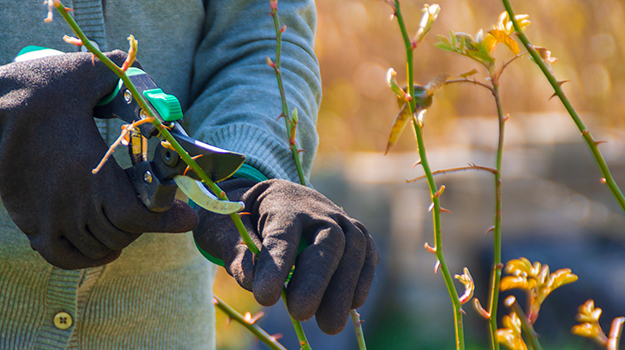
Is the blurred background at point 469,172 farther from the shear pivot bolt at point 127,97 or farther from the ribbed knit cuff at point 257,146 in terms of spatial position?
the shear pivot bolt at point 127,97

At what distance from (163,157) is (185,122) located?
38 cm

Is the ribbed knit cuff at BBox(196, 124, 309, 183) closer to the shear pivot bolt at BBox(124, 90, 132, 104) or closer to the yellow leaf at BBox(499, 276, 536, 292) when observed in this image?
the shear pivot bolt at BBox(124, 90, 132, 104)

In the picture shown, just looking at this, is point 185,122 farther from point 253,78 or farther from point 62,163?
point 62,163

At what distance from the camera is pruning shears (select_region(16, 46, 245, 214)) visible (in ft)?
1.75

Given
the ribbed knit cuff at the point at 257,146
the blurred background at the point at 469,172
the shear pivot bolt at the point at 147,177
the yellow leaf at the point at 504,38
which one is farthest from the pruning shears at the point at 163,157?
the blurred background at the point at 469,172

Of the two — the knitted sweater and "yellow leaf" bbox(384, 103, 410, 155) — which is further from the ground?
"yellow leaf" bbox(384, 103, 410, 155)

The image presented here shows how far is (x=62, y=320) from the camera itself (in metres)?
0.82

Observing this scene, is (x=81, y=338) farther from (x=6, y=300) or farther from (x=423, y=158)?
(x=423, y=158)

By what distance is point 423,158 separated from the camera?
0.55m

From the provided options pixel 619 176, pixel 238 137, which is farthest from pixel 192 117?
pixel 619 176

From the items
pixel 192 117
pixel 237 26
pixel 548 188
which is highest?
pixel 237 26

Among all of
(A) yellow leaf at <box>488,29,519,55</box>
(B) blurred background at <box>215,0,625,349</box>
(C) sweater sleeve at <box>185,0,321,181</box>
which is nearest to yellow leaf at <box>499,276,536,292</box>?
(A) yellow leaf at <box>488,29,519,55</box>

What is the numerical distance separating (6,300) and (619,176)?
3.47 metres

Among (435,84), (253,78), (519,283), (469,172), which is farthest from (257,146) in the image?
(469,172)
